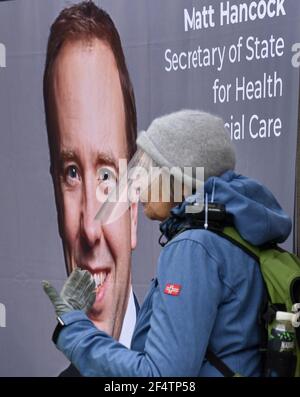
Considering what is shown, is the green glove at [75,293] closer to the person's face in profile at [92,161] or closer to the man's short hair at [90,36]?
the person's face in profile at [92,161]

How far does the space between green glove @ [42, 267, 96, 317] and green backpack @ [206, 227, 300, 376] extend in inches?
16.7

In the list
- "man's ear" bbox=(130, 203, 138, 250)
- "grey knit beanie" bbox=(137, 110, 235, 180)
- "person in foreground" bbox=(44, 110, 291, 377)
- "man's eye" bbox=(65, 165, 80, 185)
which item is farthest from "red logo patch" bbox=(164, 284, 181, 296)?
"man's eye" bbox=(65, 165, 80, 185)

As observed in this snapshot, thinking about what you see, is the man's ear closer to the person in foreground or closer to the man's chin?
the man's chin

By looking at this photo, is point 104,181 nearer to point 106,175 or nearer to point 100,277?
point 106,175

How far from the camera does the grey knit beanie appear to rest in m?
1.49

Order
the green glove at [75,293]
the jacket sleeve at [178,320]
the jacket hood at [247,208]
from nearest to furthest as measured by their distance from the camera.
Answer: the jacket sleeve at [178,320] → the jacket hood at [247,208] → the green glove at [75,293]

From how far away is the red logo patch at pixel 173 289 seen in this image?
135 centimetres

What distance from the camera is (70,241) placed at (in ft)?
10.2

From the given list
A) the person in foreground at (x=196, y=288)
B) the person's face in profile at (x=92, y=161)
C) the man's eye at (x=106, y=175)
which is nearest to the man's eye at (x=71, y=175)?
the person's face in profile at (x=92, y=161)

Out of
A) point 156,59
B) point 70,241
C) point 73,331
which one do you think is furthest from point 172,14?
point 73,331

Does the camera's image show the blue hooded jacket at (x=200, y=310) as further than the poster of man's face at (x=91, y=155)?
No

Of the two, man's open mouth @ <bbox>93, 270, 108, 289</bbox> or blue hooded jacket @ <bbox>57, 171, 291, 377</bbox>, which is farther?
man's open mouth @ <bbox>93, 270, 108, 289</bbox>

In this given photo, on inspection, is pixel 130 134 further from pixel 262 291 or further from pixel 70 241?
pixel 262 291

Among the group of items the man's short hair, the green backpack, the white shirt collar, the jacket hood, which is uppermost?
the man's short hair
